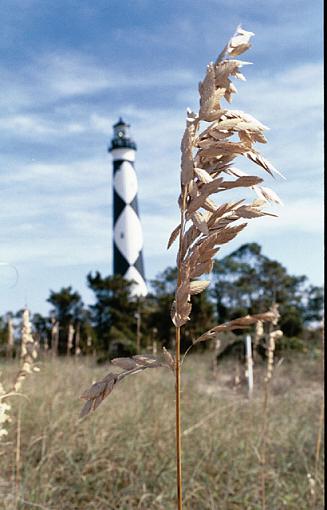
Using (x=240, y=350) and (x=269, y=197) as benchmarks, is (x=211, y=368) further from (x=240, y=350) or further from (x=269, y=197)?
(x=269, y=197)

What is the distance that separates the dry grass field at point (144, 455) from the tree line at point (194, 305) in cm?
551

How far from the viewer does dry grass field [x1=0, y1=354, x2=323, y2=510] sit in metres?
2.68

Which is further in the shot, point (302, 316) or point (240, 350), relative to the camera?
point (302, 316)

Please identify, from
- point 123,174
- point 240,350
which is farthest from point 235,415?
point 123,174

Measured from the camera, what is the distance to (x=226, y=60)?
24.8 inches

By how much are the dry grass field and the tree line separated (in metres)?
5.51

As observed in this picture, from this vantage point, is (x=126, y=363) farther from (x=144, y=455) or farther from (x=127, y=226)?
(x=127, y=226)

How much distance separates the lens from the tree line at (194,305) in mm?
10297

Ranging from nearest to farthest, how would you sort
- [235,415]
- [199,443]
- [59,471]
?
[59,471] → [199,443] → [235,415]

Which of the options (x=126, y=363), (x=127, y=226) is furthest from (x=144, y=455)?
(x=127, y=226)

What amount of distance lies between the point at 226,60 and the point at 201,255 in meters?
0.19

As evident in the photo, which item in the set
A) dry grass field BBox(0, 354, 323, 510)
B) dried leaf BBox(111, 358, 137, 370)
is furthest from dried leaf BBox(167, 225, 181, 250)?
dry grass field BBox(0, 354, 323, 510)

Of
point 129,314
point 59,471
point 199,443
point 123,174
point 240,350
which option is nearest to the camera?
point 59,471

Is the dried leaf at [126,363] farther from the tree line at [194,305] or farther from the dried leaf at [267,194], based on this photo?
the tree line at [194,305]
